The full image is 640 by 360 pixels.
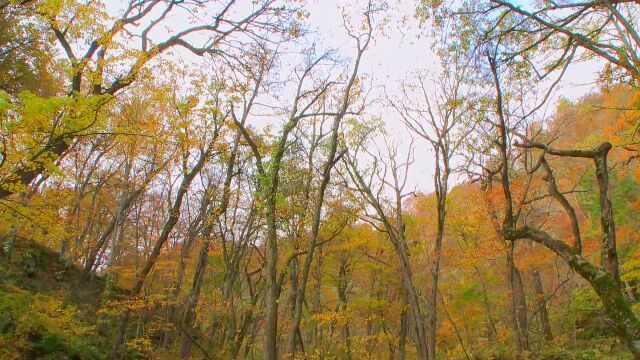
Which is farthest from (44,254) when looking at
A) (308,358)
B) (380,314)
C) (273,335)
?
(380,314)

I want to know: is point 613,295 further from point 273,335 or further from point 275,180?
point 275,180

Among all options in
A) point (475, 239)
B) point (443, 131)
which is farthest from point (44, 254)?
point (475, 239)

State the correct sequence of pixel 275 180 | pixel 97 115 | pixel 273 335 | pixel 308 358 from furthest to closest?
pixel 308 358 < pixel 275 180 < pixel 273 335 < pixel 97 115

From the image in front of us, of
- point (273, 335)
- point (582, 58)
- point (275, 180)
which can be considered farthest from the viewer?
point (275, 180)

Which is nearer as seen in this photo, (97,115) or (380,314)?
(97,115)

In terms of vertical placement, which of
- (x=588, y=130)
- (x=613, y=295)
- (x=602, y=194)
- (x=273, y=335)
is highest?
(x=588, y=130)

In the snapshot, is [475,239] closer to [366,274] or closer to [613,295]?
[366,274]

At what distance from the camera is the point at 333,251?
19453mm

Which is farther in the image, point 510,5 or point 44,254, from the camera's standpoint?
point 44,254

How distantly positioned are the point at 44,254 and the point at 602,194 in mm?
20712

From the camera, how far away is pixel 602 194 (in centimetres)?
481

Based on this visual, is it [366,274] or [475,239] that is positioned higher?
[475,239]

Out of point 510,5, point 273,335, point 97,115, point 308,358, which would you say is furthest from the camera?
point 308,358

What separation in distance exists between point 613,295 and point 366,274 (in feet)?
54.3
